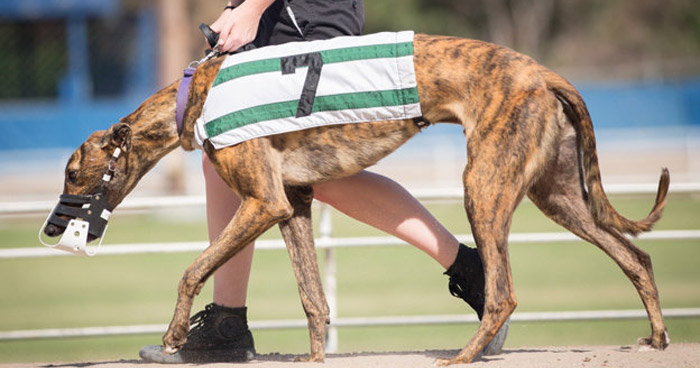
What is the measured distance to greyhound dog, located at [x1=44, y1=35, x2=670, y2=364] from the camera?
12.3 feet

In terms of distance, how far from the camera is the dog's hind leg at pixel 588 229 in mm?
4078

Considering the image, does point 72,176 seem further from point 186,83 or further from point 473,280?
point 473,280

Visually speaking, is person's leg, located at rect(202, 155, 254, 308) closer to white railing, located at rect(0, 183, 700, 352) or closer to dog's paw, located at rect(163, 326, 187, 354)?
dog's paw, located at rect(163, 326, 187, 354)

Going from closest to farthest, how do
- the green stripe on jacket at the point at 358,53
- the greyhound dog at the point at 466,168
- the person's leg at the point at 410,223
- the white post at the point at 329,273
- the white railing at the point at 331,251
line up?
the greyhound dog at the point at 466,168, the green stripe on jacket at the point at 358,53, the person's leg at the point at 410,223, the white railing at the point at 331,251, the white post at the point at 329,273

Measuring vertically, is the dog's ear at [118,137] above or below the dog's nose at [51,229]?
above

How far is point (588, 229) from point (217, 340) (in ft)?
6.02

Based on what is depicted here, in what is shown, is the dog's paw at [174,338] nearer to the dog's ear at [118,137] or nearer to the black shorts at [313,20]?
the dog's ear at [118,137]

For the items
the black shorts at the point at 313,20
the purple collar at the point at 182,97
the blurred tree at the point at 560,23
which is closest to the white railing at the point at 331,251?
the purple collar at the point at 182,97

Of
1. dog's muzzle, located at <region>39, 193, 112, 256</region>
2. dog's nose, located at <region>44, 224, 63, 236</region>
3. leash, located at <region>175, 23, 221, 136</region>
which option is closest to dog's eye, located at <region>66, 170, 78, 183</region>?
dog's muzzle, located at <region>39, 193, 112, 256</region>

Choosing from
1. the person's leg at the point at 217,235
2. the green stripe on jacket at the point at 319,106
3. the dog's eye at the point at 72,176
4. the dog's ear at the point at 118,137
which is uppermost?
the green stripe on jacket at the point at 319,106

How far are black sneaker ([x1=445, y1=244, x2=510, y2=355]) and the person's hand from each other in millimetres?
1398

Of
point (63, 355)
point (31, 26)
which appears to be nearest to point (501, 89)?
point (63, 355)

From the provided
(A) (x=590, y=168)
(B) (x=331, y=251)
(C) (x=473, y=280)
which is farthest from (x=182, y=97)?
(B) (x=331, y=251)

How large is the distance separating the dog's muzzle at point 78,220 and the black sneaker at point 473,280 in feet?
5.38
